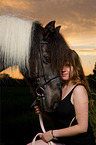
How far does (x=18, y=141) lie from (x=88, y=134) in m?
3.93

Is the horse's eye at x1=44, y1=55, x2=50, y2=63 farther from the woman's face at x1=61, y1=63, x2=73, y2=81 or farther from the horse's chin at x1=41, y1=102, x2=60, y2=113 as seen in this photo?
the horse's chin at x1=41, y1=102, x2=60, y2=113

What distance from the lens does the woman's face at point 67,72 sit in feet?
7.08

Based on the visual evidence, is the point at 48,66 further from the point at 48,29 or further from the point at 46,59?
the point at 48,29

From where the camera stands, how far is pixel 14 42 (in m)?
2.14

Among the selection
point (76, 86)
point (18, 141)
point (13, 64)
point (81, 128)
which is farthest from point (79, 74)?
point (18, 141)

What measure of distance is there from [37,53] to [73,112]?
3.02ft

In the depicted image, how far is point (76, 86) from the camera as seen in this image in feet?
6.62

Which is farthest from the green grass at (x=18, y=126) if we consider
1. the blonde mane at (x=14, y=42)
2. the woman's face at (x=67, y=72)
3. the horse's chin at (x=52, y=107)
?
the blonde mane at (x=14, y=42)

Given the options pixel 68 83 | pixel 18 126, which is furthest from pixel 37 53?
pixel 18 126

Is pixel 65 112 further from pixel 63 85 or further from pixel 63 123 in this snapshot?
pixel 63 85

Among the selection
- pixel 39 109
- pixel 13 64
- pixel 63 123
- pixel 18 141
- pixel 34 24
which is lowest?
pixel 18 141

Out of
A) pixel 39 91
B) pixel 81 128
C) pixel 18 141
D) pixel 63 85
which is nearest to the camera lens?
pixel 81 128

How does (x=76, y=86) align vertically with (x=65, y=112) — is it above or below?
above

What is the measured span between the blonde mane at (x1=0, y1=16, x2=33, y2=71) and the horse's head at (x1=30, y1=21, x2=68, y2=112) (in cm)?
13
